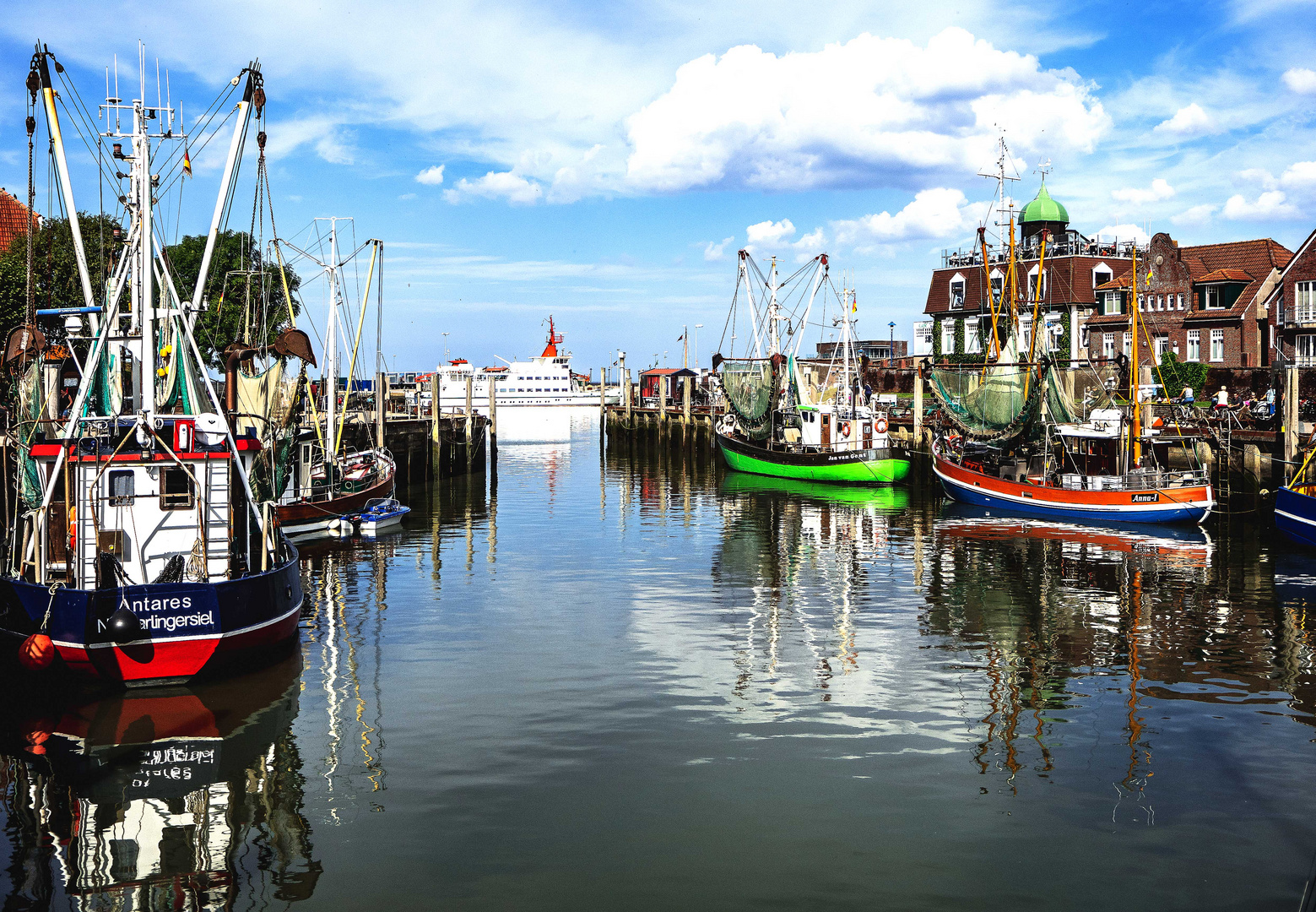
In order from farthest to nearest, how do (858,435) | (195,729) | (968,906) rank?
(858,435), (195,729), (968,906)

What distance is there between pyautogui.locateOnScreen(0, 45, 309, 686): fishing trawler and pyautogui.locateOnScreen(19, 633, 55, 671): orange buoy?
0.07ft

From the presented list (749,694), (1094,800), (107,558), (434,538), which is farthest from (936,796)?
(434,538)

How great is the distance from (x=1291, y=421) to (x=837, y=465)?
2521cm

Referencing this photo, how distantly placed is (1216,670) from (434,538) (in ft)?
94.0

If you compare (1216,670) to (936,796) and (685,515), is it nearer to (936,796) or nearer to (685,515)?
(936,796)

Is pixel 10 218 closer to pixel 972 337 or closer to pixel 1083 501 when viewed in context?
pixel 1083 501

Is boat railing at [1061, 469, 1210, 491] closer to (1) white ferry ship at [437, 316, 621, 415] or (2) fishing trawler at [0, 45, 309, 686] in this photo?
(2) fishing trawler at [0, 45, 309, 686]

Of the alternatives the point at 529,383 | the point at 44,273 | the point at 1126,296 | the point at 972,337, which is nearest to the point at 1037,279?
the point at 1126,296

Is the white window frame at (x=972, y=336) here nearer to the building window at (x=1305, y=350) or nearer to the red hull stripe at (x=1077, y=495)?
the building window at (x=1305, y=350)

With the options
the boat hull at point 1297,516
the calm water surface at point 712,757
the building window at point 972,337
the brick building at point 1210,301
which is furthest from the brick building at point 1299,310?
the calm water surface at point 712,757

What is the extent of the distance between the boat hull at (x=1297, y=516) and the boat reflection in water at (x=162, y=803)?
3286cm

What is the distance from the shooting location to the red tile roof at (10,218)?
55469mm

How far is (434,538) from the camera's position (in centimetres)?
4225

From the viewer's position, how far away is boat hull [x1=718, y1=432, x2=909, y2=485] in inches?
2430
